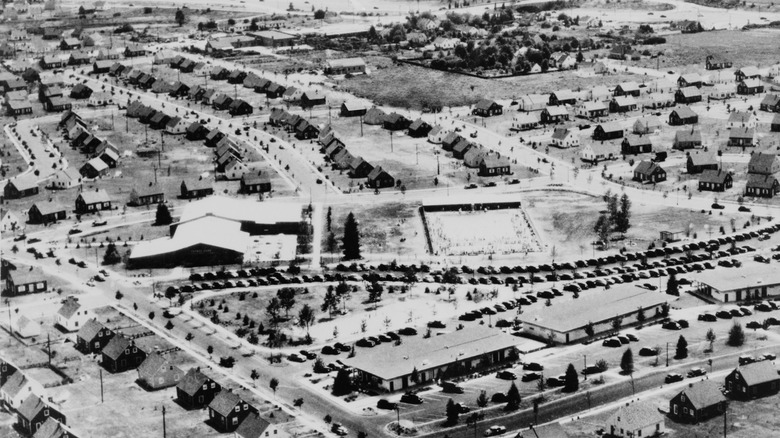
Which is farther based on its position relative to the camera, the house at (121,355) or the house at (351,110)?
the house at (351,110)

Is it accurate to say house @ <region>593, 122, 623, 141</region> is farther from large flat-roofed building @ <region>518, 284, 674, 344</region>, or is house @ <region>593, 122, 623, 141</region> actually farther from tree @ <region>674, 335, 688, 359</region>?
tree @ <region>674, 335, 688, 359</region>

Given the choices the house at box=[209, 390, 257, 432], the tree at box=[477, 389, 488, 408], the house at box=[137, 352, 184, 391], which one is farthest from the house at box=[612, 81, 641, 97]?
the house at box=[209, 390, 257, 432]

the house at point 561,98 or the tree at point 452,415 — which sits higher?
the house at point 561,98

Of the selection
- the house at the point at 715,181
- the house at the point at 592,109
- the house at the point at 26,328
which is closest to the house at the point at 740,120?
the house at the point at 592,109

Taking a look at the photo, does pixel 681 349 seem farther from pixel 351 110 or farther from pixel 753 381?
pixel 351 110

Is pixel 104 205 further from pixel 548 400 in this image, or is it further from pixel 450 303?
pixel 548 400

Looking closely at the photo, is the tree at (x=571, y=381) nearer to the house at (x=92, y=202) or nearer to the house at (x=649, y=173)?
the house at (x=649, y=173)

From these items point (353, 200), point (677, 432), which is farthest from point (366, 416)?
point (353, 200)
